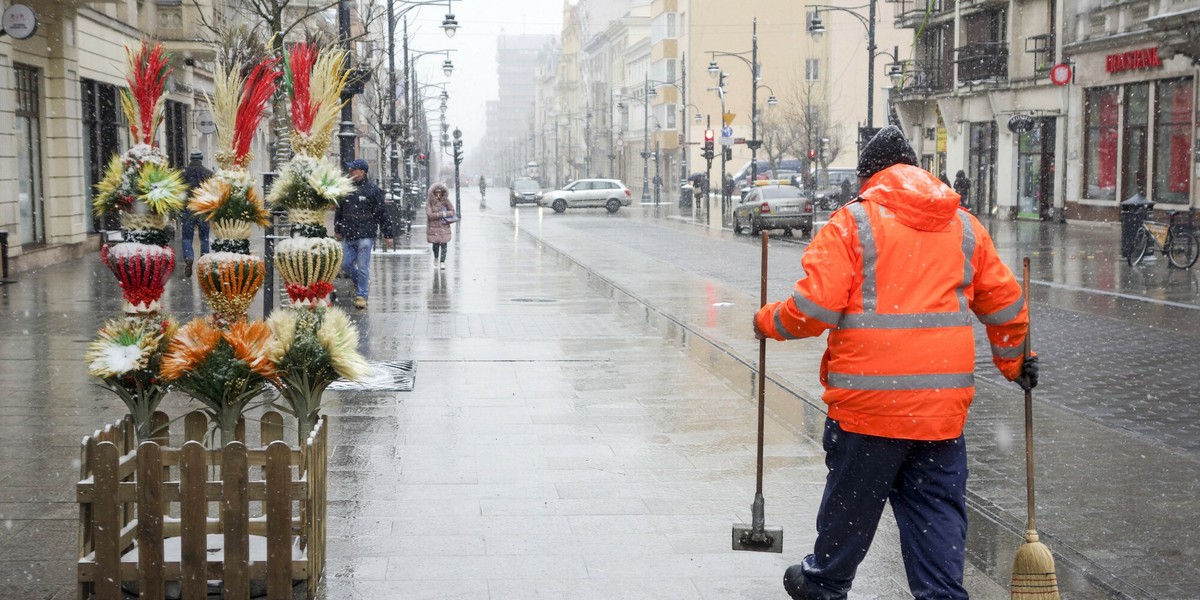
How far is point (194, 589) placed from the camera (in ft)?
16.2

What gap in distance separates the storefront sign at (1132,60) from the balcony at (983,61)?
7819mm

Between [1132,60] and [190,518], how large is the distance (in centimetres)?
3366

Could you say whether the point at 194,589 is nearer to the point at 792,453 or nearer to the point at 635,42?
the point at 792,453

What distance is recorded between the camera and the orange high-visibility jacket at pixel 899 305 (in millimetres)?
4367

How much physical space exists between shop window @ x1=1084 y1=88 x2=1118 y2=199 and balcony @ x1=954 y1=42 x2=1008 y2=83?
611cm

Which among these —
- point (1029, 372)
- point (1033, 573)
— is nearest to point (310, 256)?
point (1029, 372)

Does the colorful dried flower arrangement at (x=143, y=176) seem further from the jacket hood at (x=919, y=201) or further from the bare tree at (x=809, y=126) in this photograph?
the bare tree at (x=809, y=126)

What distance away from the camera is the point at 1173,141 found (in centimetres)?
3278

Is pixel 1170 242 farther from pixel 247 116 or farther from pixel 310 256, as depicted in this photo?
pixel 247 116

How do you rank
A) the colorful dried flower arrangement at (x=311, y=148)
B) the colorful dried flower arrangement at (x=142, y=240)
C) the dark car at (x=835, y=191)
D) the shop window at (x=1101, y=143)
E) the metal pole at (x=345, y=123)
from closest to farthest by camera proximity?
1. the colorful dried flower arrangement at (x=142, y=240)
2. the colorful dried flower arrangement at (x=311, y=148)
3. the metal pole at (x=345, y=123)
4. the shop window at (x=1101, y=143)
5. the dark car at (x=835, y=191)

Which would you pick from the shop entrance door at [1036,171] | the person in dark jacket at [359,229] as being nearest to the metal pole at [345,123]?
the person in dark jacket at [359,229]

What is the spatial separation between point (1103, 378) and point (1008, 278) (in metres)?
6.90

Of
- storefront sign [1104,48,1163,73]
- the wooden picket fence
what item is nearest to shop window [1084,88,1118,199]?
storefront sign [1104,48,1163,73]

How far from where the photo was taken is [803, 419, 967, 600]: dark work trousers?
14.4 ft
